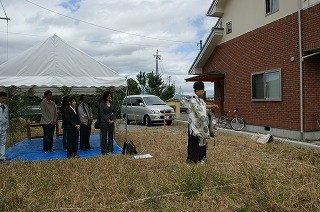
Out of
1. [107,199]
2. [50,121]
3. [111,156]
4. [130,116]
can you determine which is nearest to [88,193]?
[107,199]

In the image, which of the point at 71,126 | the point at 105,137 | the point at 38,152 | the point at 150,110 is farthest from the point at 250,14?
the point at 38,152

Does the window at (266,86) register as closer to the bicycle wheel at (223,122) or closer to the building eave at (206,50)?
the bicycle wheel at (223,122)

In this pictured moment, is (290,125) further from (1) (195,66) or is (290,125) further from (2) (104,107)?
(1) (195,66)

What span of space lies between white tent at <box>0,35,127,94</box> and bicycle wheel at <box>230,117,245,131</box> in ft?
21.0

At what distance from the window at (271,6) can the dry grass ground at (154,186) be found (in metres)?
6.24

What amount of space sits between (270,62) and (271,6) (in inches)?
81.1

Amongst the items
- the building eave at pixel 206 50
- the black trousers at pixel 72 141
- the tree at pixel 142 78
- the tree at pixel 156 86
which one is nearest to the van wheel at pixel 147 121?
the building eave at pixel 206 50

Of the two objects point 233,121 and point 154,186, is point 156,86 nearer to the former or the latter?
point 233,121

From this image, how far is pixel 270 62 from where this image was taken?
36.0ft

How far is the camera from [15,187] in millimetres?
4512

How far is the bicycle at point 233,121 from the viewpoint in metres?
12.5

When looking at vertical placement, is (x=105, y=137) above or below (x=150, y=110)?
below

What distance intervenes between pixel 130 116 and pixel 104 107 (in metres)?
10.6

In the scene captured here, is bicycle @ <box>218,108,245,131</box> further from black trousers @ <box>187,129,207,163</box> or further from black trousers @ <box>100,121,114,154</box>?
black trousers @ <box>187,129,207,163</box>
